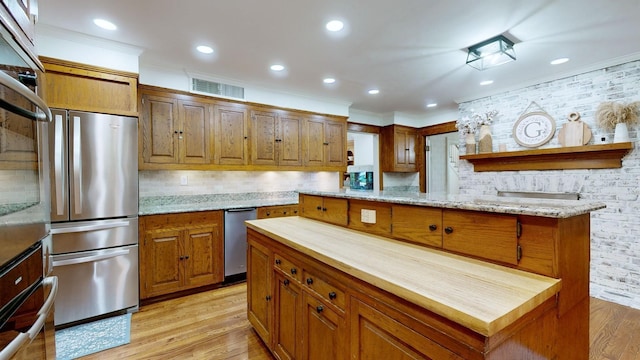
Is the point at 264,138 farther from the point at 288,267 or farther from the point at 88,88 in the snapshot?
the point at 288,267

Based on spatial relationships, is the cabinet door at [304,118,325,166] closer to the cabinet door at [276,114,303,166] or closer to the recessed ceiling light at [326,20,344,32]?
the cabinet door at [276,114,303,166]

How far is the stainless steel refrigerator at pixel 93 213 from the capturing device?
2357 millimetres

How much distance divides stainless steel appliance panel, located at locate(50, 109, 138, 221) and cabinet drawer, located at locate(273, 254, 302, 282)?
1738 mm

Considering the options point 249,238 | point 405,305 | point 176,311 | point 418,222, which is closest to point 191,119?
point 249,238

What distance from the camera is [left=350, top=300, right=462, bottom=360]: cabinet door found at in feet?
2.91

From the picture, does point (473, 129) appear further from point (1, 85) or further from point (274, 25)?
point (1, 85)

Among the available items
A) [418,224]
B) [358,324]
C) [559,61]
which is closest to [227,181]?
[418,224]

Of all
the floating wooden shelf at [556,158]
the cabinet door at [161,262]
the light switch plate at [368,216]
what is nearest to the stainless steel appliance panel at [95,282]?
the cabinet door at [161,262]

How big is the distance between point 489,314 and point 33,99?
161 centimetres

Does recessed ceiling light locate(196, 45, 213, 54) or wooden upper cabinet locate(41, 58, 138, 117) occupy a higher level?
recessed ceiling light locate(196, 45, 213, 54)

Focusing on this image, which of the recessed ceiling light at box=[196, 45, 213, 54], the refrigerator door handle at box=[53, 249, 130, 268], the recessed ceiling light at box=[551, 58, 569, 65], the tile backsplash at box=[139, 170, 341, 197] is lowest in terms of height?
the refrigerator door handle at box=[53, 249, 130, 268]

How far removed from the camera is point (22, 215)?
0.95m

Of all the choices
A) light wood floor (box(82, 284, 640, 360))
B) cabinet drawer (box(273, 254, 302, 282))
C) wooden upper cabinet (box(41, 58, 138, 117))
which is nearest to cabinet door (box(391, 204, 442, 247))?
cabinet drawer (box(273, 254, 302, 282))

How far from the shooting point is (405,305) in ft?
3.11
